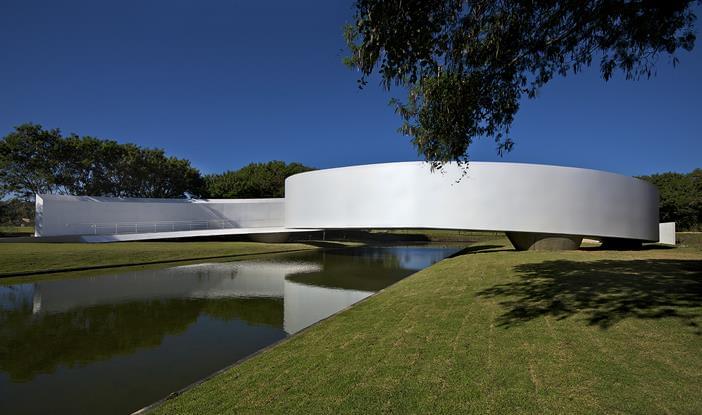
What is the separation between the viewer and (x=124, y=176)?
3838 centimetres

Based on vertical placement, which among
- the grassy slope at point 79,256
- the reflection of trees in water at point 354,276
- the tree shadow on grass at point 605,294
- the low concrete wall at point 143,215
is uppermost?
the low concrete wall at point 143,215

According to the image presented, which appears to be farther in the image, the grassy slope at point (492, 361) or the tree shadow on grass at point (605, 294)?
the tree shadow on grass at point (605, 294)

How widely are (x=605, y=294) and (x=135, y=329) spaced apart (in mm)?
8935

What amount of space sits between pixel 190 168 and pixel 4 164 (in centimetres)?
Answer: 1747

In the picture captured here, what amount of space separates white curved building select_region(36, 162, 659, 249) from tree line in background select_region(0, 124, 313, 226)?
703 centimetres

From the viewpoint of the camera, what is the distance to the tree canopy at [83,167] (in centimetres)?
3036

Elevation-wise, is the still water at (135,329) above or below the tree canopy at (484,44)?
below

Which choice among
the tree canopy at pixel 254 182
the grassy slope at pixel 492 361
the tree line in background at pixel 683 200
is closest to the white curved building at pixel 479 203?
the grassy slope at pixel 492 361

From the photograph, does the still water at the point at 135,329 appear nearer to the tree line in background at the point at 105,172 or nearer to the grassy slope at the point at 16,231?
the tree line in background at the point at 105,172

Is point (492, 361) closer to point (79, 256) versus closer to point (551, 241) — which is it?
point (79, 256)

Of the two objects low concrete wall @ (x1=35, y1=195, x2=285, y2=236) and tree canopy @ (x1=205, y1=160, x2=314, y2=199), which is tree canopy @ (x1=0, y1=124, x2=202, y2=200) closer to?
tree canopy @ (x1=205, y1=160, x2=314, y2=199)

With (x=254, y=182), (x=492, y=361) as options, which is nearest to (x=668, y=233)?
(x=492, y=361)

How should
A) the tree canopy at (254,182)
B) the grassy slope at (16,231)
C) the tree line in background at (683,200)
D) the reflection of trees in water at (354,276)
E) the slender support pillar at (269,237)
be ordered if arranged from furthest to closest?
the tree canopy at (254,182), the tree line in background at (683,200), the slender support pillar at (269,237), the grassy slope at (16,231), the reflection of trees in water at (354,276)

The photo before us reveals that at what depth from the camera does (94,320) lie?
7.62 meters
